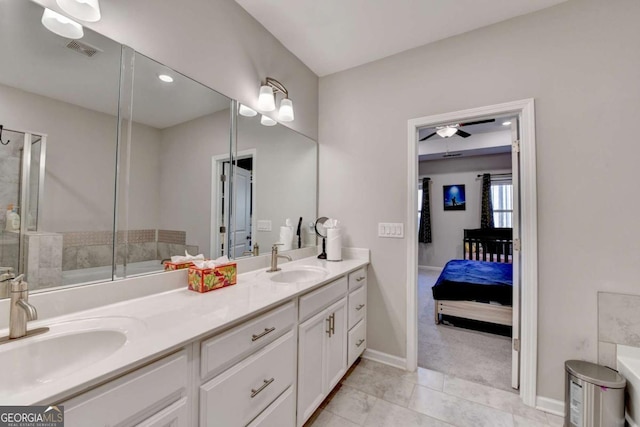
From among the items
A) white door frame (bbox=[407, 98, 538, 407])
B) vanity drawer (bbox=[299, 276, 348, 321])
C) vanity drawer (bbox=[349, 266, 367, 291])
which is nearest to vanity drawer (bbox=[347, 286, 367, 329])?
vanity drawer (bbox=[349, 266, 367, 291])

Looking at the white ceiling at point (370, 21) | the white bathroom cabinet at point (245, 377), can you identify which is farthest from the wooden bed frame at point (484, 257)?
the white ceiling at point (370, 21)

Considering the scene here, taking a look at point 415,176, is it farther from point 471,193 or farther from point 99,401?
point 471,193

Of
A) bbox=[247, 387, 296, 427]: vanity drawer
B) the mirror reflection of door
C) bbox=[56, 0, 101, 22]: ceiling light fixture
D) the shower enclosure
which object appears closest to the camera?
the shower enclosure

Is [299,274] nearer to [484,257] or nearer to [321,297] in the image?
[321,297]

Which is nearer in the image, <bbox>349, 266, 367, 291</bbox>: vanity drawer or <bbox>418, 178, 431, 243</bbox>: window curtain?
<bbox>349, 266, 367, 291</bbox>: vanity drawer

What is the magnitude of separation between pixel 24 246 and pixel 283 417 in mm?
1285

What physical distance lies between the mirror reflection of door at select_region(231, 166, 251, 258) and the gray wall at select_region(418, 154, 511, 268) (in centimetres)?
522

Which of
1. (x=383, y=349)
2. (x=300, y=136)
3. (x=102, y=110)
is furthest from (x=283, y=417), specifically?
(x=300, y=136)

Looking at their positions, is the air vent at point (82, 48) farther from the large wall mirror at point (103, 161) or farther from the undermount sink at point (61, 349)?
the undermount sink at point (61, 349)

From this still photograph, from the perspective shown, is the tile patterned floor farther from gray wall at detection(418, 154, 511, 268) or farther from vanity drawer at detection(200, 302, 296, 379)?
gray wall at detection(418, 154, 511, 268)

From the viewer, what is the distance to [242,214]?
6.04 feet

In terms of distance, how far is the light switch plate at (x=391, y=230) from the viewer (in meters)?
2.18

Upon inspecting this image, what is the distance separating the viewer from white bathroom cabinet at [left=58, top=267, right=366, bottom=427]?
0.68 meters

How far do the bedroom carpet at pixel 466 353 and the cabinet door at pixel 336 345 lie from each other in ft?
2.80
